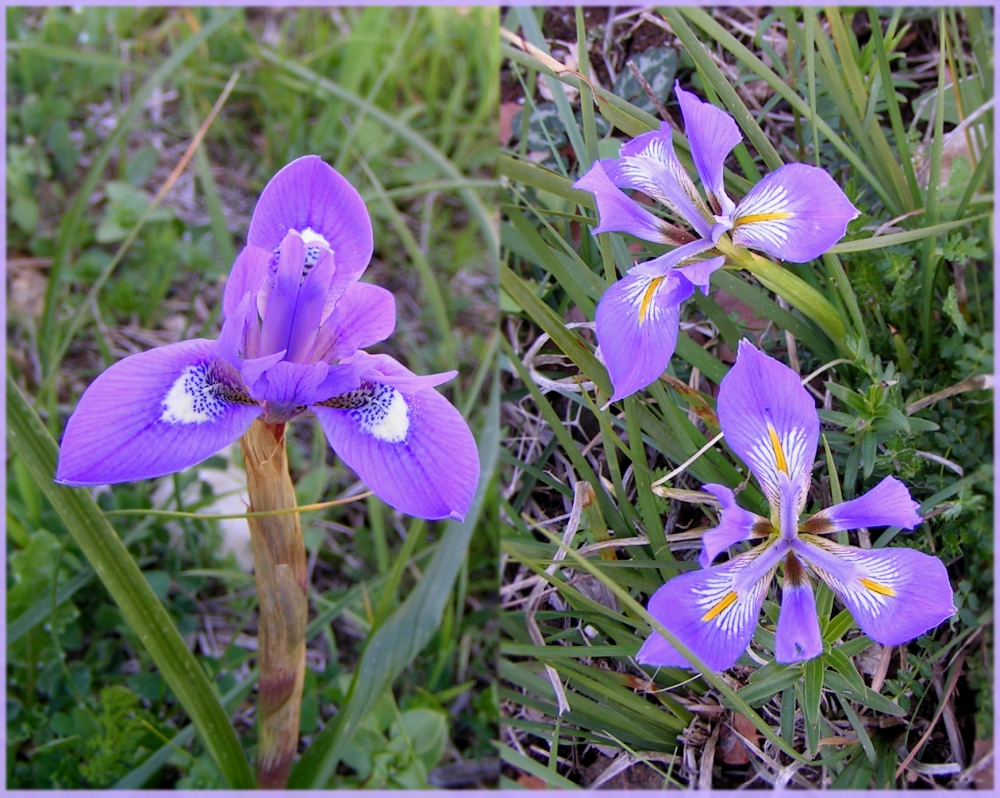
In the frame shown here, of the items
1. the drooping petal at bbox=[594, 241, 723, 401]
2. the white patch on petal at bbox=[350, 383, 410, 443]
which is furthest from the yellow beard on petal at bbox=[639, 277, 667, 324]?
the white patch on petal at bbox=[350, 383, 410, 443]

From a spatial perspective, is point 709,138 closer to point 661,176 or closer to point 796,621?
point 661,176

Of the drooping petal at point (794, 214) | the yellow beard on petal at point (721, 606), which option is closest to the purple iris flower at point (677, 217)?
the drooping petal at point (794, 214)

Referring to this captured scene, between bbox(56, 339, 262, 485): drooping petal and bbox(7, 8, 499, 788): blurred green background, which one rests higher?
bbox(56, 339, 262, 485): drooping petal

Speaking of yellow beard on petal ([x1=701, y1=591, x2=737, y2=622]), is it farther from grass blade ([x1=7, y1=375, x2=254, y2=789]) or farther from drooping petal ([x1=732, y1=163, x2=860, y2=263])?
grass blade ([x1=7, y1=375, x2=254, y2=789])

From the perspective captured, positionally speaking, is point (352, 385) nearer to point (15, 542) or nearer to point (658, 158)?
point (658, 158)

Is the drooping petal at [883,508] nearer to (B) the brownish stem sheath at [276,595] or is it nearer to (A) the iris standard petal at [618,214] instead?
(A) the iris standard petal at [618,214]

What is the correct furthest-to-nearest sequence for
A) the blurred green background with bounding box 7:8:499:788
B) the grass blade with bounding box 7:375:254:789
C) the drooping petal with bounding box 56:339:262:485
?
the blurred green background with bounding box 7:8:499:788, the grass blade with bounding box 7:375:254:789, the drooping petal with bounding box 56:339:262:485

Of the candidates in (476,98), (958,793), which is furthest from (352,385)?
(476,98)
